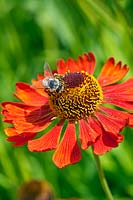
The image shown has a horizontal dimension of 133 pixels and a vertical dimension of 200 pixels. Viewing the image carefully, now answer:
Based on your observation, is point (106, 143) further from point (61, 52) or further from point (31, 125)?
point (61, 52)

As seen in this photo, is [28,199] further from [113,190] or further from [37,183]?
[113,190]

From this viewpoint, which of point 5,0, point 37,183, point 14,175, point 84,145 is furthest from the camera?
point 5,0

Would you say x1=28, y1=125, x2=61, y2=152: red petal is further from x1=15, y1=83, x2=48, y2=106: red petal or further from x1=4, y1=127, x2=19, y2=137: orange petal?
x1=15, y1=83, x2=48, y2=106: red petal

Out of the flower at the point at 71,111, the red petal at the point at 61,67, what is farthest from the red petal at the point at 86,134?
the red petal at the point at 61,67

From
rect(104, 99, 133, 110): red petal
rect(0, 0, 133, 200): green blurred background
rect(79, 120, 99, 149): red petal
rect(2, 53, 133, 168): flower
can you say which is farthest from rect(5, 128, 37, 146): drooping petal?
rect(0, 0, 133, 200): green blurred background

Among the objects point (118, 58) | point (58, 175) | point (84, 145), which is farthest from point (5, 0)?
point (84, 145)

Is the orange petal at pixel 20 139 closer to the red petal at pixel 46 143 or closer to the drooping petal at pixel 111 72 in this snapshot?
the red petal at pixel 46 143
